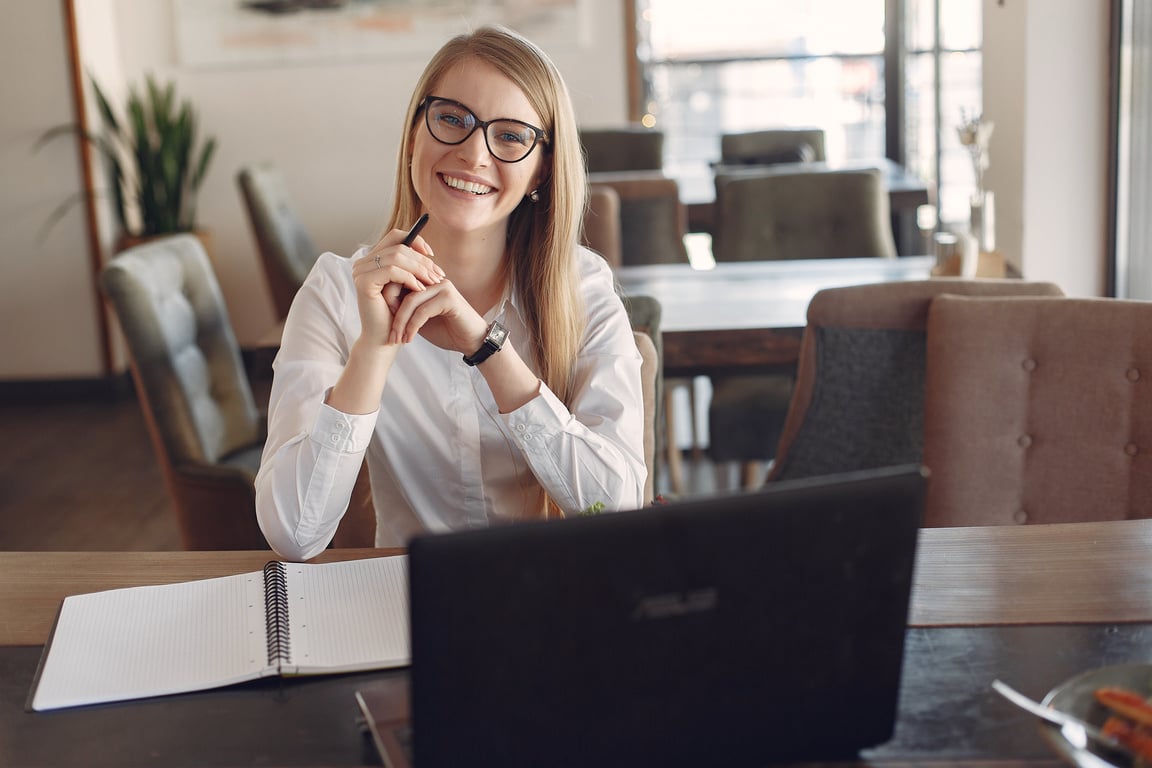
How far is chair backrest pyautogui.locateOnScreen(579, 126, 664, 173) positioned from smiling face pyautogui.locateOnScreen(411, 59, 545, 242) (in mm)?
3485

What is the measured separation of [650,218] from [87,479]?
206 centimetres

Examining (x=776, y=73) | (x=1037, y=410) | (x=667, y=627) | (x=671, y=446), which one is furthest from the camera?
(x=776, y=73)

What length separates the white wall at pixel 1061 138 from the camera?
10.1ft

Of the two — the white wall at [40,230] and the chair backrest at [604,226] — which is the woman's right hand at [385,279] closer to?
the chair backrest at [604,226]

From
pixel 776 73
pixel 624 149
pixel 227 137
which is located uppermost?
pixel 776 73

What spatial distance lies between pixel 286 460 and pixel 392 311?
0.70 feet

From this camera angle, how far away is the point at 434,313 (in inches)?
56.8

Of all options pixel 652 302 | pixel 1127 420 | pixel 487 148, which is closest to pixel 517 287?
pixel 487 148

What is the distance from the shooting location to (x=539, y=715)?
2.62 feet

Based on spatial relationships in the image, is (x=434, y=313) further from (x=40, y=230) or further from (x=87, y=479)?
(x=40, y=230)

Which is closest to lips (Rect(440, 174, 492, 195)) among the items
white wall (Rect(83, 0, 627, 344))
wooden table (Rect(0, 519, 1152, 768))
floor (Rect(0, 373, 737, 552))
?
wooden table (Rect(0, 519, 1152, 768))

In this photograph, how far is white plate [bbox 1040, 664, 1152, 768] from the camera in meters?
0.88

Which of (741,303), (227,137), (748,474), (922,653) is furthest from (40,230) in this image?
(922,653)

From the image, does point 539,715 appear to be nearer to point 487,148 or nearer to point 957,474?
point 487,148
